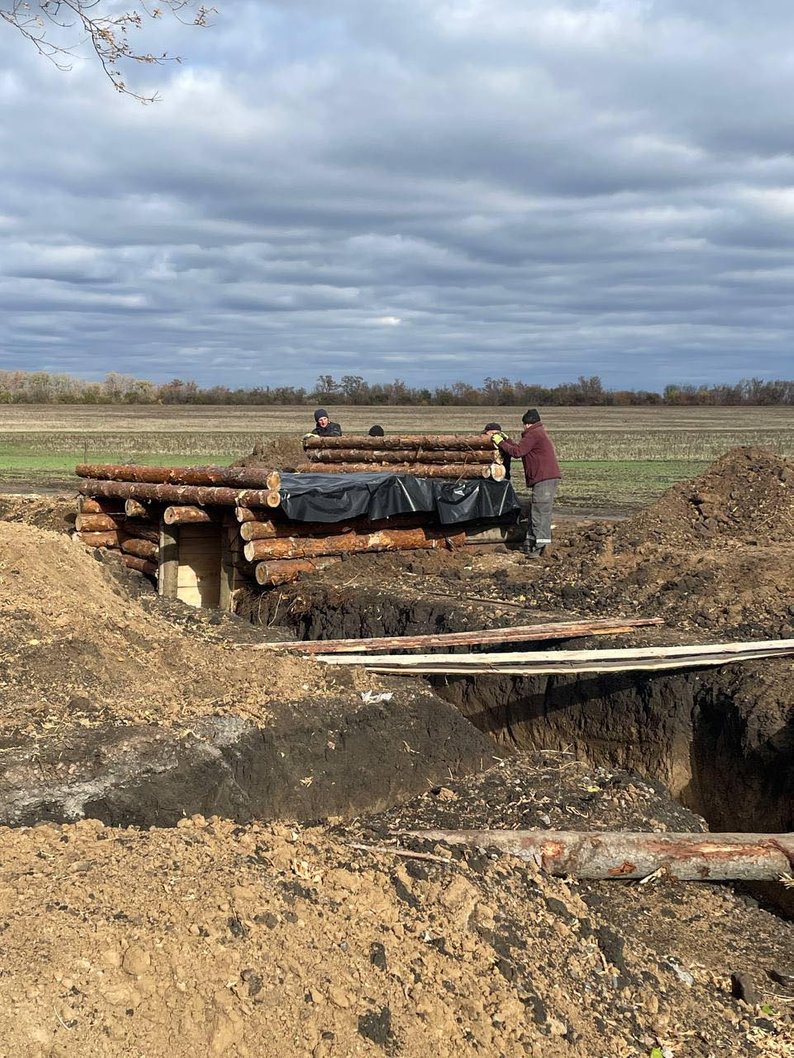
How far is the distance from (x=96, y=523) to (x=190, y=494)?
9.85 ft

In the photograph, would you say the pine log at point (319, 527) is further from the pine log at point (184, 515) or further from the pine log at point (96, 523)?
the pine log at point (96, 523)

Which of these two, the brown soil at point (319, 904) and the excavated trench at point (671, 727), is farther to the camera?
the excavated trench at point (671, 727)

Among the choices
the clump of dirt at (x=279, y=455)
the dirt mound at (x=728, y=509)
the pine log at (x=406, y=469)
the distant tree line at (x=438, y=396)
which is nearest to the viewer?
the dirt mound at (x=728, y=509)

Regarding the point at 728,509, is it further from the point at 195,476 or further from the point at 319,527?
the point at 195,476

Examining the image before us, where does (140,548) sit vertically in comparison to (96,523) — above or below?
below

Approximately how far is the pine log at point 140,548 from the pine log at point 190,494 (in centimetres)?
72

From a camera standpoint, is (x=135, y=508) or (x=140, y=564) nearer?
(x=135, y=508)

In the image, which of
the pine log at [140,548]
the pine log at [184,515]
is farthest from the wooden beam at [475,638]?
the pine log at [140,548]

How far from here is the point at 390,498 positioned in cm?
1204

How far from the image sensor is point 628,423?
58531 mm

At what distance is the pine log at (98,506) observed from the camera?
45.5ft

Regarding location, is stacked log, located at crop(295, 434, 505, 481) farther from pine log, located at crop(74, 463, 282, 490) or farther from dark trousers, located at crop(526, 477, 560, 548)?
pine log, located at crop(74, 463, 282, 490)

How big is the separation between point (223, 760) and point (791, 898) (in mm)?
3246

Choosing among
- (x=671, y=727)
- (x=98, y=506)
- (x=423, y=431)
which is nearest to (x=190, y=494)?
(x=98, y=506)
